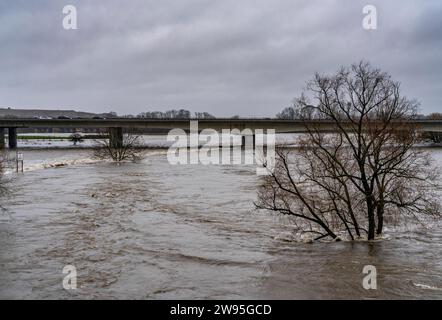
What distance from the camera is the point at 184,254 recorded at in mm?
21203

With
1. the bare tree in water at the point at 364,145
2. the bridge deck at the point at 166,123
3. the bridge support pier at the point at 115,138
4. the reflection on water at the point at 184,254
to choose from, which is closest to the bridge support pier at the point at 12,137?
the bridge deck at the point at 166,123

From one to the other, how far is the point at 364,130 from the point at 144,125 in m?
80.6

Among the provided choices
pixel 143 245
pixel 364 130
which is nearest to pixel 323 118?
pixel 364 130

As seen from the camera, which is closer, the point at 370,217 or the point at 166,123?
the point at 370,217

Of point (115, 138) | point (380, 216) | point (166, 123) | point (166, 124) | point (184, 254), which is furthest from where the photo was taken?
point (166, 124)

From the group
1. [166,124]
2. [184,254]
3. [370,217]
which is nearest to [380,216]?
[370,217]

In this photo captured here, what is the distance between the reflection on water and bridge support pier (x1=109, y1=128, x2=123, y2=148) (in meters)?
48.4

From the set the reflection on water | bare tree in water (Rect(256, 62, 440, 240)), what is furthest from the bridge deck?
bare tree in water (Rect(256, 62, 440, 240))

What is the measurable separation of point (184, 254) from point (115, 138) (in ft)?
238

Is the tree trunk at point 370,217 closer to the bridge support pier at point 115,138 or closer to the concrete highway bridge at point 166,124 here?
the bridge support pier at point 115,138

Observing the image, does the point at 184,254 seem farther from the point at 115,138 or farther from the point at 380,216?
the point at 115,138

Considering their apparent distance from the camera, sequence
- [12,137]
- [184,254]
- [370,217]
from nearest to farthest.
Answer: [184,254]
[370,217]
[12,137]
